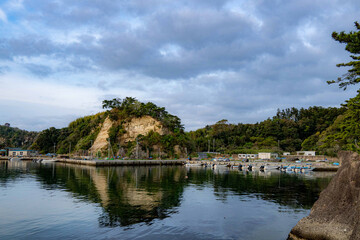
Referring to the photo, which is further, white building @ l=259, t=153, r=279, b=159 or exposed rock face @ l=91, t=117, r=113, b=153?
exposed rock face @ l=91, t=117, r=113, b=153

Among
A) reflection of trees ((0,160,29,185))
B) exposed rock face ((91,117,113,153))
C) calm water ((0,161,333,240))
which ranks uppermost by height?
exposed rock face ((91,117,113,153))

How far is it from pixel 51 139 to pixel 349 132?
172 metres

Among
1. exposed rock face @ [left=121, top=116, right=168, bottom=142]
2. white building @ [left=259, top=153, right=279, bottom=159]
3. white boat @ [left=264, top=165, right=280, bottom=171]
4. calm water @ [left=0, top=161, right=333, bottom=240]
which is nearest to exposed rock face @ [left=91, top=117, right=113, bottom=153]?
exposed rock face @ [left=121, top=116, right=168, bottom=142]

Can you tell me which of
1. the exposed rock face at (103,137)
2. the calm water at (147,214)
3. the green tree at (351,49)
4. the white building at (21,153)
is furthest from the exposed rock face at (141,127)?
the green tree at (351,49)

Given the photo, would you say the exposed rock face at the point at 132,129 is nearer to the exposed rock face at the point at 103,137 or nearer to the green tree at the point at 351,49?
the exposed rock face at the point at 103,137

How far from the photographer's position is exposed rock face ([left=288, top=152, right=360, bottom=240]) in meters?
15.0

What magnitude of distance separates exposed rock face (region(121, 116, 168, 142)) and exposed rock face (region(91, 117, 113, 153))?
773 cm

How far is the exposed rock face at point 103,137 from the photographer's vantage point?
410ft

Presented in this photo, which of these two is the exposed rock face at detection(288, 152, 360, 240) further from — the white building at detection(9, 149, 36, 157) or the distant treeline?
the white building at detection(9, 149, 36, 157)

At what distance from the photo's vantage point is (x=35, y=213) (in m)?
25.1

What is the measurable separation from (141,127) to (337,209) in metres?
117

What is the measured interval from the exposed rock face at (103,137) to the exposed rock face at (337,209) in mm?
114731

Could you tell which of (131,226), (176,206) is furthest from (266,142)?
(131,226)

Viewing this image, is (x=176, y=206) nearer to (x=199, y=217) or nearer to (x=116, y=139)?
(x=199, y=217)
